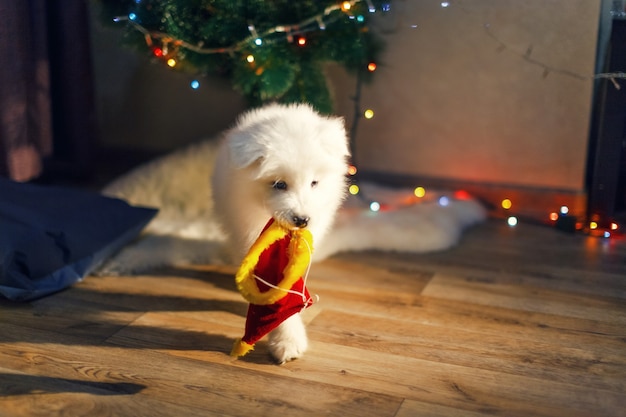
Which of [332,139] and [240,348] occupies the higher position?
[332,139]

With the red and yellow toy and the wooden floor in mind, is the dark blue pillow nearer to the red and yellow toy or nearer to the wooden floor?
the wooden floor

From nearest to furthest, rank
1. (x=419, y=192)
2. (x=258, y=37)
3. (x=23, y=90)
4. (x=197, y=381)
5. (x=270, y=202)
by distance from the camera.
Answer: (x=197, y=381), (x=270, y=202), (x=258, y=37), (x=23, y=90), (x=419, y=192)

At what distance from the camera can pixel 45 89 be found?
2.63m

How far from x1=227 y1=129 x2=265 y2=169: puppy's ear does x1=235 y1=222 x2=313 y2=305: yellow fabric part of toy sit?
159mm

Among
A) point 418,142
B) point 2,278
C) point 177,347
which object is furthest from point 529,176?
point 2,278

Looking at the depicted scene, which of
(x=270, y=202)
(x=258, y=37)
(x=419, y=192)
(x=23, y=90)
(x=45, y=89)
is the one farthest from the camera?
(x=419, y=192)

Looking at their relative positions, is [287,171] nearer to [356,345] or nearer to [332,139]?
[332,139]

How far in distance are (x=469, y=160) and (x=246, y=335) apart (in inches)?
61.9

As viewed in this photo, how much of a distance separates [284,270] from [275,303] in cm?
8

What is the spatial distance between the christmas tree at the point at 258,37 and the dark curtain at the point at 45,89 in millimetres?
342

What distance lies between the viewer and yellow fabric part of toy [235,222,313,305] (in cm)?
152

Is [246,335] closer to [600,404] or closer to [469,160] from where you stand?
[600,404]

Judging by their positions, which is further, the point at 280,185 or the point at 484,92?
the point at 484,92

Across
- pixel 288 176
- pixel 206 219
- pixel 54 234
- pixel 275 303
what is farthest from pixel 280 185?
pixel 206 219
